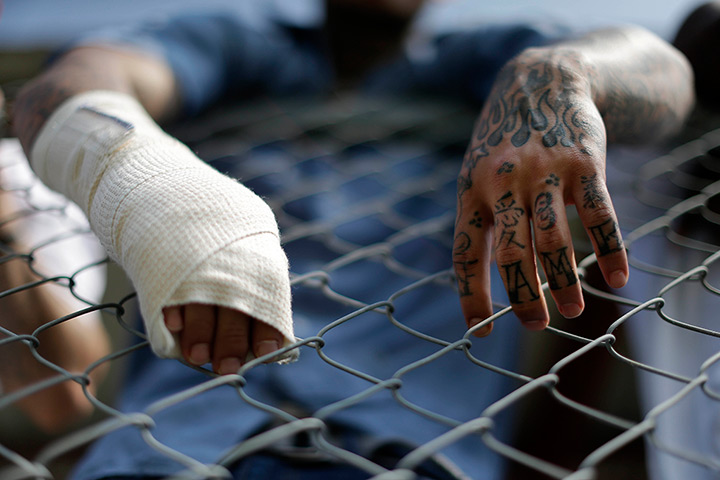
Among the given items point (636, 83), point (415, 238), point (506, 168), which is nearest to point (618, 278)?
point (506, 168)

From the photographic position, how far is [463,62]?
1.27 meters

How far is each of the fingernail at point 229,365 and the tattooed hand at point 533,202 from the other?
0.21m

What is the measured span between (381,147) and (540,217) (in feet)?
2.54

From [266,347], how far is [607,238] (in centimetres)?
29

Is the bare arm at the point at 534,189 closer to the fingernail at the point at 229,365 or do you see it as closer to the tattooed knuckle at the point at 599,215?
the tattooed knuckle at the point at 599,215

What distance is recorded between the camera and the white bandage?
43 cm

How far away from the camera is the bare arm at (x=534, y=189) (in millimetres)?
488

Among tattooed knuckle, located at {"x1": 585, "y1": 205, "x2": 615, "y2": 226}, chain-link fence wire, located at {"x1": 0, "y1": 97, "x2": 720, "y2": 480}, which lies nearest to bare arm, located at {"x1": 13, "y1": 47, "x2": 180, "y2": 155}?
chain-link fence wire, located at {"x1": 0, "y1": 97, "x2": 720, "y2": 480}

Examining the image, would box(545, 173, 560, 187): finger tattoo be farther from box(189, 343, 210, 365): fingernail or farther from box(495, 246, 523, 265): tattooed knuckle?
box(189, 343, 210, 365): fingernail

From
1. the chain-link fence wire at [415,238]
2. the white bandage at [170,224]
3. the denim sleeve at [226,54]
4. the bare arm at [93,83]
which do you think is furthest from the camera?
the denim sleeve at [226,54]

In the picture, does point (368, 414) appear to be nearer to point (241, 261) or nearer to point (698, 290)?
point (241, 261)

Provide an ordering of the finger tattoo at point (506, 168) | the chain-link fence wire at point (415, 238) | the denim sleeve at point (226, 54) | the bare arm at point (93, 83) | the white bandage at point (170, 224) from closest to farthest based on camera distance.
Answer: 1. the white bandage at point (170, 224)
2. the finger tattoo at point (506, 168)
3. the bare arm at point (93, 83)
4. the chain-link fence wire at point (415, 238)
5. the denim sleeve at point (226, 54)

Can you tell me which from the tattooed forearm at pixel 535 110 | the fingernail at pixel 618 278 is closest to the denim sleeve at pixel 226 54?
the tattooed forearm at pixel 535 110

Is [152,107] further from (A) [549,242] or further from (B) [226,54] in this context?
(A) [549,242]
